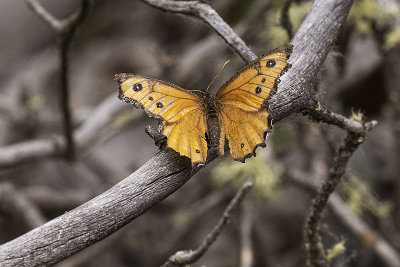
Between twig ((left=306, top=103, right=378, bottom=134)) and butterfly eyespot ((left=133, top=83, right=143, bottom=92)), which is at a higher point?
butterfly eyespot ((left=133, top=83, right=143, bottom=92))

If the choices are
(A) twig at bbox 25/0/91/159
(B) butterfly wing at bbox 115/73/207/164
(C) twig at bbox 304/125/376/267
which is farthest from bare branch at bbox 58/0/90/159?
(C) twig at bbox 304/125/376/267

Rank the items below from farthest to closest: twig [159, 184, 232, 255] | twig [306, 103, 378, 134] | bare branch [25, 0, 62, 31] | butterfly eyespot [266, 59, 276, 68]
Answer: twig [159, 184, 232, 255]
bare branch [25, 0, 62, 31]
twig [306, 103, 378, 134]
butterfly eyespot [266, 59, 276, 68]

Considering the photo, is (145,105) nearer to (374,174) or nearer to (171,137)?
(171,137)

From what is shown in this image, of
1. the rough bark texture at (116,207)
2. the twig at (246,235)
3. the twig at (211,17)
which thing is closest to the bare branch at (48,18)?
the twig at (211,17)

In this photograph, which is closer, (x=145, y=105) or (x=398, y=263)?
(x=145, y=105)

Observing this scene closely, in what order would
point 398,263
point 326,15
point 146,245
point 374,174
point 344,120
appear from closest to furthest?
point 344,120 < point 326,15 < point 398,263 < point 374,174 < point 146,245

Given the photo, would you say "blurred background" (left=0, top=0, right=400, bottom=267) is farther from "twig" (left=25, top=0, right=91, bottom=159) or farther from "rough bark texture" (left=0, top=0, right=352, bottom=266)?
"rough bark texture" (left=0, top=0, right=352, bottom=266)

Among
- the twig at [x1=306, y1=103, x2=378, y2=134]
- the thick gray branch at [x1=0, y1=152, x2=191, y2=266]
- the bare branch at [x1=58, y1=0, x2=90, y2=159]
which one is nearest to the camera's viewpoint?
the thick gray branch at [x1=0, y1=152, x2=191, y2=266]

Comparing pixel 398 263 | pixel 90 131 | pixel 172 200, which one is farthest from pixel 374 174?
pixel 90 131
